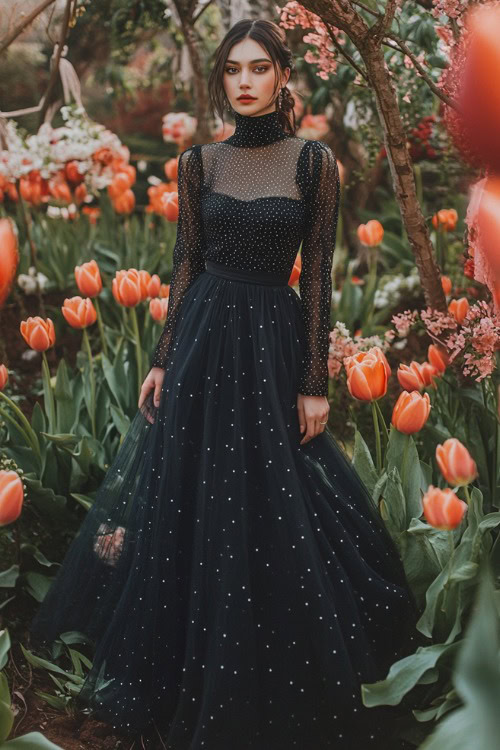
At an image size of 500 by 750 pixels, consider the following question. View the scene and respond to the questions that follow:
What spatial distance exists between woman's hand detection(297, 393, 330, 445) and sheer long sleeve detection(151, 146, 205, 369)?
39cm

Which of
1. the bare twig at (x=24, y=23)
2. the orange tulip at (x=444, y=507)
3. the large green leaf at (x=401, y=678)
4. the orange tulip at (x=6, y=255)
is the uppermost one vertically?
the bare twig at (x=24, y=23)

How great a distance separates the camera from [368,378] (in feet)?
6.25

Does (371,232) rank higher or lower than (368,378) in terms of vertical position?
higher

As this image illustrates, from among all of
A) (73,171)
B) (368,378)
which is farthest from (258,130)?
(73,171)

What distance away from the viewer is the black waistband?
6.33 ft

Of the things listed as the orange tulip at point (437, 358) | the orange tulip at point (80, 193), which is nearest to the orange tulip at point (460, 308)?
the orange tulip at point (437, 358)

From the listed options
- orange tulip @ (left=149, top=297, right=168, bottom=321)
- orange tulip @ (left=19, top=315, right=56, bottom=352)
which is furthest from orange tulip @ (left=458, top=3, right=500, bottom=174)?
orange tulip @ (left=149, top=297, right=168, bottom=321)

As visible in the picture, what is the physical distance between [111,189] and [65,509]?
6.64ft

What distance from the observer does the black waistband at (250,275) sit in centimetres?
193

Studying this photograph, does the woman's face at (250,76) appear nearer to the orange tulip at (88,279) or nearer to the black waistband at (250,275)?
the black waistband at (250,275)

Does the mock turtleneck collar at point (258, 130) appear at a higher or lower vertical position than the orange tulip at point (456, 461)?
higher

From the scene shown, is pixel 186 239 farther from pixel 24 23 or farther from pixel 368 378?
pixel 24 23

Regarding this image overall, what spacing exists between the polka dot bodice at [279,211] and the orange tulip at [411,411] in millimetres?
179

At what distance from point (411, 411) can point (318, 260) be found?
41 cm
